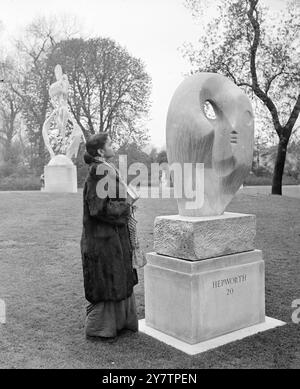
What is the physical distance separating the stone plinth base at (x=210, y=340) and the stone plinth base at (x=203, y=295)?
0.04 meters

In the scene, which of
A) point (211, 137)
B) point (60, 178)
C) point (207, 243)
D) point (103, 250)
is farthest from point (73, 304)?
point (60, 178)

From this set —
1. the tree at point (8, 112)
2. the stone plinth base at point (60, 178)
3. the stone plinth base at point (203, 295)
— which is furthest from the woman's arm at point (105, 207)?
the tree at point (8, 112)

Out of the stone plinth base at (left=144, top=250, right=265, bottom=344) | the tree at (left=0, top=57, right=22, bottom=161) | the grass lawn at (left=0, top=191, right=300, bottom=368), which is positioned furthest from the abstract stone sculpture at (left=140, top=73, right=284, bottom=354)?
the tree at (left=0, top=57, right=22, bottom=161)

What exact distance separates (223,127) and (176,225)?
47.1 inches

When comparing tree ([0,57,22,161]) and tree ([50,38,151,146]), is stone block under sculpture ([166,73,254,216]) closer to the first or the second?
tree ([50,38,151,146])

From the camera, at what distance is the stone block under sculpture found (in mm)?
4918

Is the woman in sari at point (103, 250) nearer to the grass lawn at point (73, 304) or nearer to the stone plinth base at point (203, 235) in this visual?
the grass lawn at point (73, 304)

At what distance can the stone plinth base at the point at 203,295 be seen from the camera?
468cm

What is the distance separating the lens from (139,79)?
28.2 m

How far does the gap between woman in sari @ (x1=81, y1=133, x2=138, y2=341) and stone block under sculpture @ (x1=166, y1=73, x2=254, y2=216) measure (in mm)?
739

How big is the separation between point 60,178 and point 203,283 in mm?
15462

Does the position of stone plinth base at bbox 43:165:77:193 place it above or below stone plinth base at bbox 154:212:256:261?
above

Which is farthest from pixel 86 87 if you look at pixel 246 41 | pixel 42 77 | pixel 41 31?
pixel 246 41

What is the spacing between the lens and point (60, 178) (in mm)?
19547
